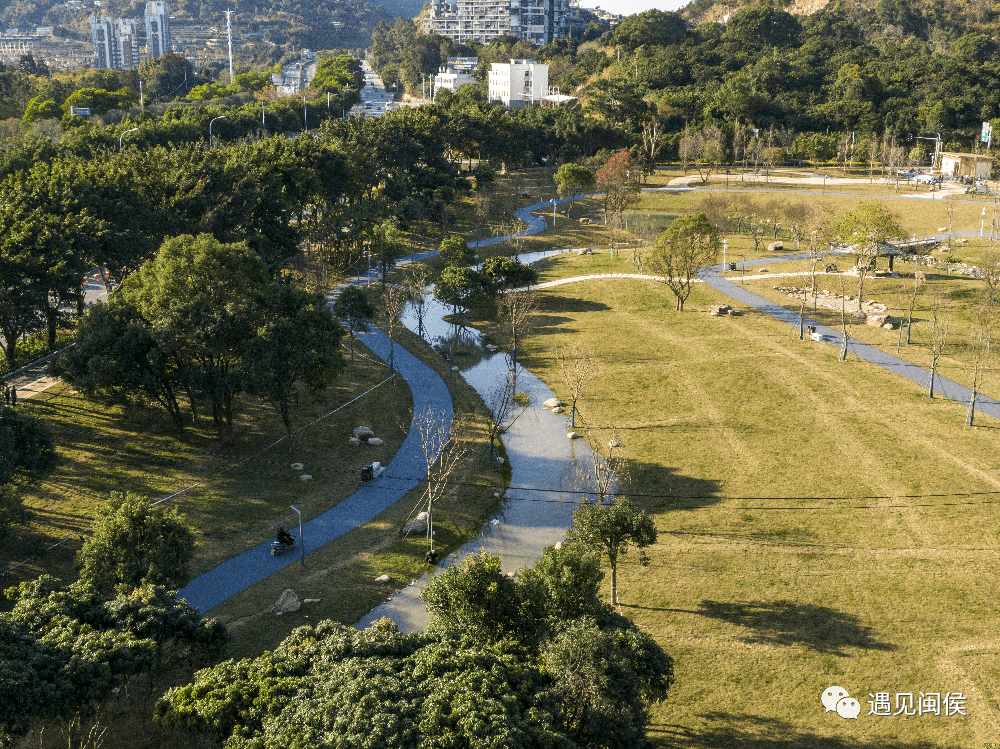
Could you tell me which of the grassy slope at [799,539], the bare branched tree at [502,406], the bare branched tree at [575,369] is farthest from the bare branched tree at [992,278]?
the bare branched tree at [502,406]

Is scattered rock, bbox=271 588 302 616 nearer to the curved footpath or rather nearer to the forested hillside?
the curved footpath

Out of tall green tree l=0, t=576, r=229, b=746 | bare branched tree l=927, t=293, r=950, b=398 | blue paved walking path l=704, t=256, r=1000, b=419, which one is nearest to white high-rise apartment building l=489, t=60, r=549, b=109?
blue paved walking path l=704, t=256, r=1000, b=419

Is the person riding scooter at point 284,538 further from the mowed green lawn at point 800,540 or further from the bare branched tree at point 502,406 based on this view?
the mowed green lawn at point 800,540

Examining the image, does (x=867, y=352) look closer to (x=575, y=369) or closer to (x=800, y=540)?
(x=575, y=369)

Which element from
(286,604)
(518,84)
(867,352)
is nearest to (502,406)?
(286,604)

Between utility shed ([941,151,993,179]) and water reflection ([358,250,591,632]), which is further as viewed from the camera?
utility shed ([941,151,993,179])

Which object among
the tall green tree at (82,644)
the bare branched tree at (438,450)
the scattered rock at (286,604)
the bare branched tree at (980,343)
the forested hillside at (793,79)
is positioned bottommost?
the scattered rock at (286,604)

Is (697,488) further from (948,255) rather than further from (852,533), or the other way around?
(948,255)

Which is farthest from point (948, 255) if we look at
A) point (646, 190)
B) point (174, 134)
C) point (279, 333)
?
point (174, 134)
